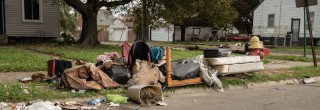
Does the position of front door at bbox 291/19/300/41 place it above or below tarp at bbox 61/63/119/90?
above

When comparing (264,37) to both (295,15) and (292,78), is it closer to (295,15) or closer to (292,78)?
(295,15)

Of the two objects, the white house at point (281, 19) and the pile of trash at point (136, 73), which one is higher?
the white house at point (281, 19)

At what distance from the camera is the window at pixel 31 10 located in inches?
839

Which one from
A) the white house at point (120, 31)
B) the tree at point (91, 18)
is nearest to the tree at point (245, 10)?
the white house at point (120, 31)

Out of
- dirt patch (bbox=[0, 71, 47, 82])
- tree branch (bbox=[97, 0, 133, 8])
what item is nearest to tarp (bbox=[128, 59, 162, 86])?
dirt patch (bbox=[0, 71, 47, 82])

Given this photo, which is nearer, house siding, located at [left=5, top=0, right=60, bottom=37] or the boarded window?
house siding, located at [left=5, top=0, right=60, bottom=37]

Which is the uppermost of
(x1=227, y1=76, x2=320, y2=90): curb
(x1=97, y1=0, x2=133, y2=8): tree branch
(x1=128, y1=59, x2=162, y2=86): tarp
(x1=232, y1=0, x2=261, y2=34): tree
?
(x1=232, y1=0, x2=261, y2=34): tree

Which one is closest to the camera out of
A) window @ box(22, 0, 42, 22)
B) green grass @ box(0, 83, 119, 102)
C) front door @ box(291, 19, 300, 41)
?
green grass @ box(0, 83, 119, 102)

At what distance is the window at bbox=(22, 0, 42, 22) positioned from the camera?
21312 millimetres

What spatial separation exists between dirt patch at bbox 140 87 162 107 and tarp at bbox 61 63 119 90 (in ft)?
3.19

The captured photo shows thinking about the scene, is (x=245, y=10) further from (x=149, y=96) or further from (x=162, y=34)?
(x=149, y=96)

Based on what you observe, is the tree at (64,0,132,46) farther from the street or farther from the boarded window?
the street

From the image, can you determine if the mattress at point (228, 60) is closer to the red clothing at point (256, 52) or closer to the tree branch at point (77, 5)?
the red clothing at point (256, 52)

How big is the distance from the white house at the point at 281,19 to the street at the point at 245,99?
21504mm
